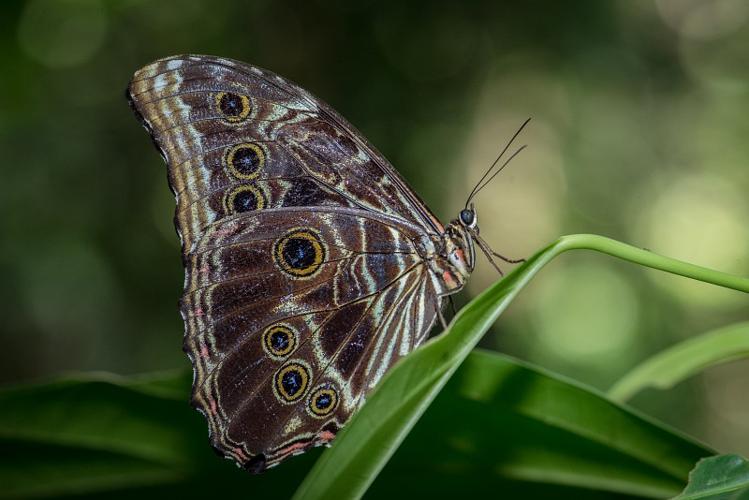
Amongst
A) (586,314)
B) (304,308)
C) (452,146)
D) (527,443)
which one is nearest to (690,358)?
(527,443)

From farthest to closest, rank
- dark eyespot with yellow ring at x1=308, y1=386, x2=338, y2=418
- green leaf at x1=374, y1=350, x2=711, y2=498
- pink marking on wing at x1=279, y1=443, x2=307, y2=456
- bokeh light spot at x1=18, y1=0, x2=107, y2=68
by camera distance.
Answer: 1. bokeh light spot at x1=18, y1=0, x2=107, y2=68
2. dark eyespot with yellow ring at x1=308, y1=386, x2=338, y2=418
3. pink marking on wing at x1=279, y1=443, x2=307, y2=456
4. green leaf at x1=374, y1=350, x2=711, y2=498

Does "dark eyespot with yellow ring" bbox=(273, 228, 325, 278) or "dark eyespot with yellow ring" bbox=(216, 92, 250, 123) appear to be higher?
"dark eyespot with yellow ring" bbox=(216, 92, 250, 123)

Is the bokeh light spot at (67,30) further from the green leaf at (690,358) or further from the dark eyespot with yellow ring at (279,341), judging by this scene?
the green leaf at (690,358)

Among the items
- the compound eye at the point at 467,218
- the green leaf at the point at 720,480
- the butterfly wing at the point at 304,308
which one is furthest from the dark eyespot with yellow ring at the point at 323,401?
the green leaf at the point at 720,480

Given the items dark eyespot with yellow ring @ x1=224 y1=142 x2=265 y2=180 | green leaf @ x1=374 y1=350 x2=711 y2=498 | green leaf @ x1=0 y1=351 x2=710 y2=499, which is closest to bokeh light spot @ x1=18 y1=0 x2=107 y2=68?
dark eyespot with yellow ring @ x1=224 y1=142 x2=265 y2=180

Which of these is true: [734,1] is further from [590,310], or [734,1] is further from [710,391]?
[710,391]

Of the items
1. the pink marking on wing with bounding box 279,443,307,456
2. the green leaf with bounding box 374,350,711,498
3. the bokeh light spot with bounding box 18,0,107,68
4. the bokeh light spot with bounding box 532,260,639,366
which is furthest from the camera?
the bokeh light spot with bounding box 532,260,639,366

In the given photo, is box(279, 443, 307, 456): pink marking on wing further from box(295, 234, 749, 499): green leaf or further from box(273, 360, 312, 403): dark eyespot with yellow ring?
box(295, 234, 749, 499): green leaf

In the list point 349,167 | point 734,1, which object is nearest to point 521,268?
point 349,167
